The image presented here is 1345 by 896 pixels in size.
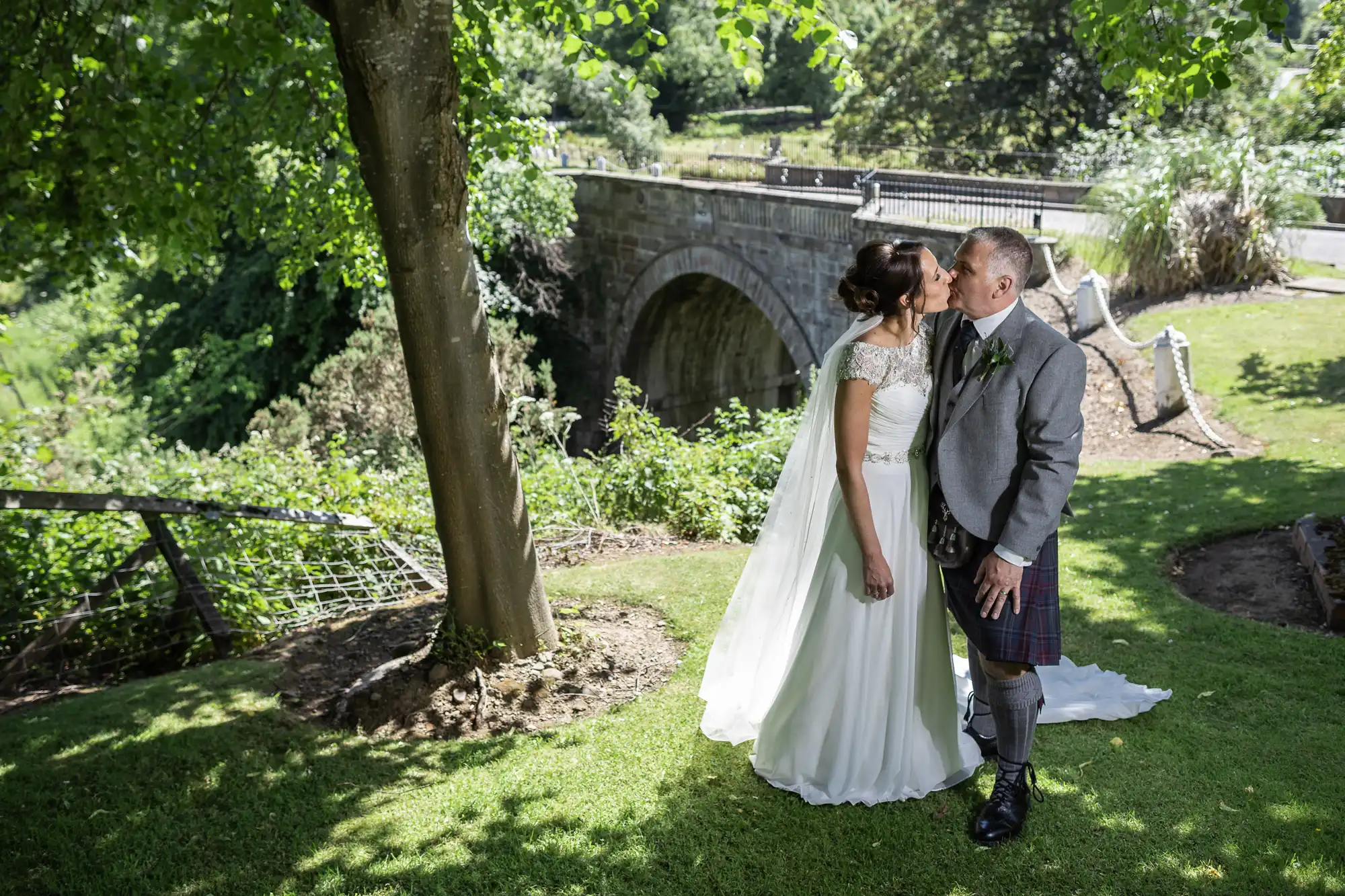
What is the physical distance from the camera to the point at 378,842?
3.62m

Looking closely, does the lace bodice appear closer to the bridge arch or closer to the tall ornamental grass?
the tall ornamental grass

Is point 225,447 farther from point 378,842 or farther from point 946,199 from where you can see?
point 946,199

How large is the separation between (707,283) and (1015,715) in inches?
779

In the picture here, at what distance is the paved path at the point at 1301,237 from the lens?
46.6 ft

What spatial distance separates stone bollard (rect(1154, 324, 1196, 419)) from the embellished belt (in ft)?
26.6

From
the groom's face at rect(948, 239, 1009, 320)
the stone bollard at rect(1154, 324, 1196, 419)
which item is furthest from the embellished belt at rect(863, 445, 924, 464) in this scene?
the stone bollard at rect(1154, 324, 1196, 419)

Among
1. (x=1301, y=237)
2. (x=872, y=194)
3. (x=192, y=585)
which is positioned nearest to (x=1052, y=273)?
(x=1301, y=237)

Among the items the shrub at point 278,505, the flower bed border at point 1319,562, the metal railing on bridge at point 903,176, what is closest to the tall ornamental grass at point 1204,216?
the metal railing on bridge at point 903,176

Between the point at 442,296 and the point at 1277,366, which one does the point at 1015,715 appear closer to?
the point at 442,296

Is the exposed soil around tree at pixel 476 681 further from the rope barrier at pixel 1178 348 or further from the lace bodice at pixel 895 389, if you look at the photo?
the rope barrier at pixel 1178 348

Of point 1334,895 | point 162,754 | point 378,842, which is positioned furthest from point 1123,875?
point 162,754

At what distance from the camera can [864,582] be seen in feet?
11.8

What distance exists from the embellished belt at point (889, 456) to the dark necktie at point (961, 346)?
0.96 feet

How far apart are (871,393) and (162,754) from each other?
310cm
